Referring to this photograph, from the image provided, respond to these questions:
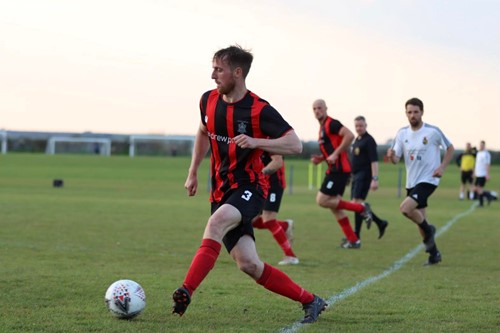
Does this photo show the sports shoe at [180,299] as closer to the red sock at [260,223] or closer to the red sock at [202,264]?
the red sock at [202,264]

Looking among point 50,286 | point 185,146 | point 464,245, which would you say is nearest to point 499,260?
point 464,245

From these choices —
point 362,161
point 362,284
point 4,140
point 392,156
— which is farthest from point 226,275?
point 4,140

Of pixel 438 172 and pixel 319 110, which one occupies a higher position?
pixel 319 110

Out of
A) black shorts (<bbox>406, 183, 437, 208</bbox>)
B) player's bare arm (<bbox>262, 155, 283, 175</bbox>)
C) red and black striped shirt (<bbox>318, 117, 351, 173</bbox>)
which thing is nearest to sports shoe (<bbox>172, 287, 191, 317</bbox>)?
player's bare arm (<bbox>262, 155, 283, 175</bbox>)

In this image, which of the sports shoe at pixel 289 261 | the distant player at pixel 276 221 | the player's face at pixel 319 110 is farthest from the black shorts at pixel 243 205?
the player's face at pixel 319 110

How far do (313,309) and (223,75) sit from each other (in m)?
1.96

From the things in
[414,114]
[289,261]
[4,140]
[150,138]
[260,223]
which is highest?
[414,114]

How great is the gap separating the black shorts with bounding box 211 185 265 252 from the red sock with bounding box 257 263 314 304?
0.33 m

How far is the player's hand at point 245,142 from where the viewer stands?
6523 millimetres

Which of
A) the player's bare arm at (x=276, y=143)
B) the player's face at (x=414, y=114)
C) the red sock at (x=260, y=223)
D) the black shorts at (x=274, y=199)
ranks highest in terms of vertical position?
the player's face at (x=414, y=114)

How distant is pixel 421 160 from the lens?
12.1m

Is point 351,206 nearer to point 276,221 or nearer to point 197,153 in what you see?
point 276,221

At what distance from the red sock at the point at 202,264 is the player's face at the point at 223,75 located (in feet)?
3.84

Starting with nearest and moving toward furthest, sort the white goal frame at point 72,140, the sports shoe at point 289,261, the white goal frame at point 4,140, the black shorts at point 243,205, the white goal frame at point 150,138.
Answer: the black shorts at point 243,205 → the sports shoe at point 289,261 → the white goal frame at point 4,140 → the white goal frame at point 150,138 → the white goal frame at point 72,140
